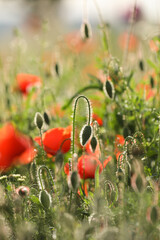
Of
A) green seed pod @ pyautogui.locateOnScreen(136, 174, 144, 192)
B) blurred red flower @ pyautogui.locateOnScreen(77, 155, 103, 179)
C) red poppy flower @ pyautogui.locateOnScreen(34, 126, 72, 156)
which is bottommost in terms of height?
green seed pod @ pyautogui.locateOnScreen(136, 174, 144, 192)

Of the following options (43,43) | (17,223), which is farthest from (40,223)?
(43,43)

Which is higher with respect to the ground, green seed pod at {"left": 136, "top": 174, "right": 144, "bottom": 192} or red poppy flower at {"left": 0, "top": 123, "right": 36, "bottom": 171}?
red poppy flower at {"left": 0, "top": 123, "right": 36, "bottom": 171}

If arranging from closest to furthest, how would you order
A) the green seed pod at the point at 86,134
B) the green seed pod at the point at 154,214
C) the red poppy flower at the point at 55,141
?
the green seed pod at the point at 154,214, the green seed pod at the point at 86,134, the red poppy flower at the point at 55,141

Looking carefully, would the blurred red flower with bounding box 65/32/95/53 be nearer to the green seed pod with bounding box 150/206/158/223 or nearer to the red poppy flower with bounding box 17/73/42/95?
the red poppy flower with bounding box 17/73/42/95

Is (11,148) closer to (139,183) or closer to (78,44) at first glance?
(139,183)

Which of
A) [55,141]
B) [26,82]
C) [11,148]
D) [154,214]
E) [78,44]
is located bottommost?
[154,214]

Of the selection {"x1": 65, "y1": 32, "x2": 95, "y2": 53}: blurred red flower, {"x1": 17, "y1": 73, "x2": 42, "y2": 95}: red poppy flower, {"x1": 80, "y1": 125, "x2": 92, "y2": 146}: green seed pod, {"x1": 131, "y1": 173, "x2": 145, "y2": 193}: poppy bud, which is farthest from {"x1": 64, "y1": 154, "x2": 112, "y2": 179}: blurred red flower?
{"x1": 17, "y1": 73, "x2": 42, "y2": 95}: red poppy flower

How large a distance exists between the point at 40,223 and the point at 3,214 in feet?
0.23

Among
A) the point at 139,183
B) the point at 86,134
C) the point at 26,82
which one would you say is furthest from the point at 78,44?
the point at 139,183

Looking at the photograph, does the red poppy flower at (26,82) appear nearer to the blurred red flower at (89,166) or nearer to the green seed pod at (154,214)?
the blurred red flower at (89,166)

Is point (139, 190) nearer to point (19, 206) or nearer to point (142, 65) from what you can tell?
point (19, 206)

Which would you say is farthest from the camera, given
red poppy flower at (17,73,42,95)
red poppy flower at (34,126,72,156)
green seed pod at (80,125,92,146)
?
red poppy flower at (17,73,42,95)

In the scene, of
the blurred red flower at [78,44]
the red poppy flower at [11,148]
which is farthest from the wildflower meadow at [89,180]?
the blurred red flower at [78,44]

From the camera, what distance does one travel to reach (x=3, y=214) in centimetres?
65
